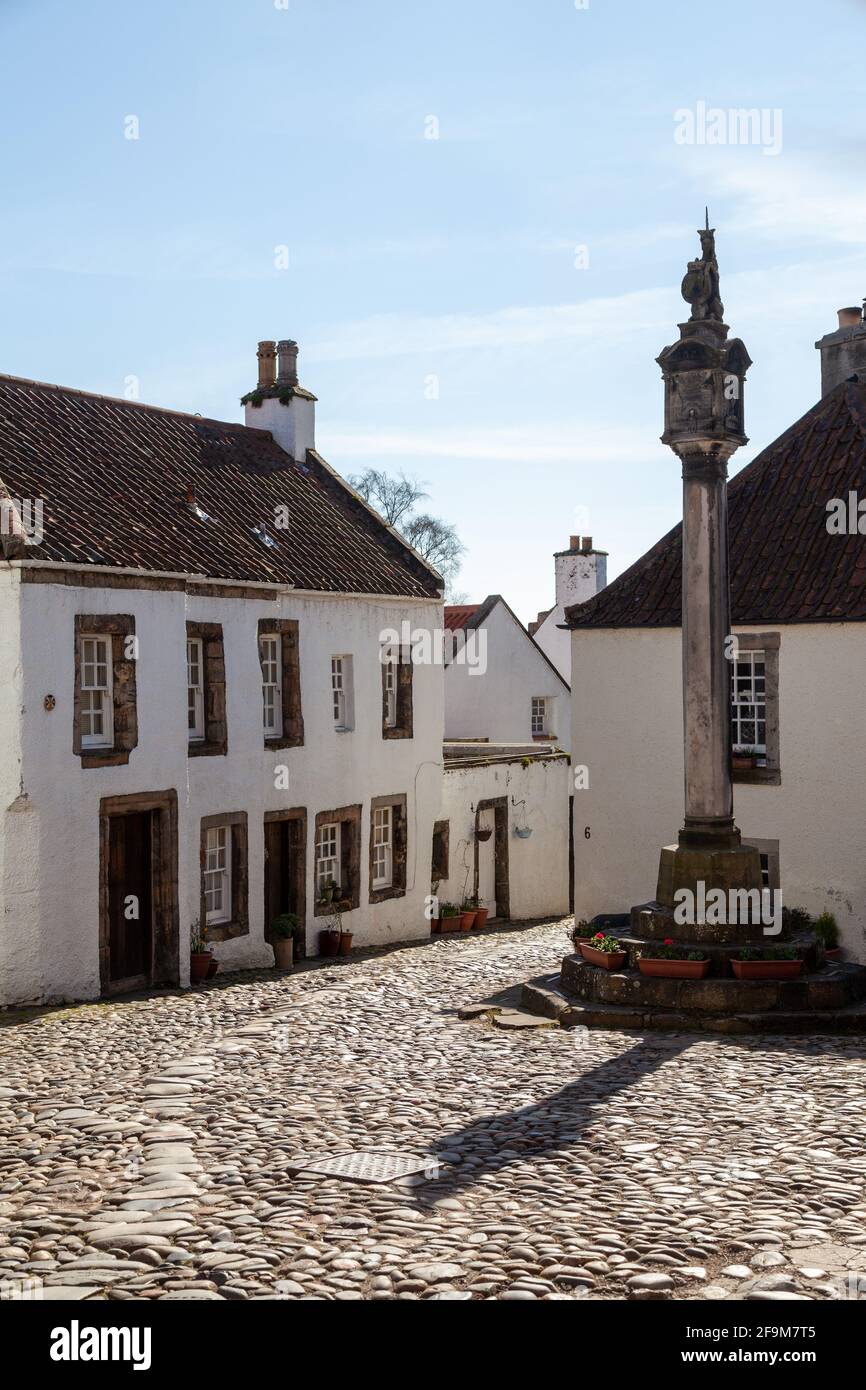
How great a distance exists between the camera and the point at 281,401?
86.8 ft

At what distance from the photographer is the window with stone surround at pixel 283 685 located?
2198 cm

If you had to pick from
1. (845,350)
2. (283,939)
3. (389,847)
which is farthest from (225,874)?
(845,350)

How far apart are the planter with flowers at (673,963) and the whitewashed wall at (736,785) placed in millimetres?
4916

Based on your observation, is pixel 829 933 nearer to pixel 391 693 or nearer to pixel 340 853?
pixel 340 853

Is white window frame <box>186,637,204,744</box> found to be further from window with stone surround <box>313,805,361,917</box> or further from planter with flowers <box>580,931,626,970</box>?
planter with flowers <box>580,931,626,970</box>

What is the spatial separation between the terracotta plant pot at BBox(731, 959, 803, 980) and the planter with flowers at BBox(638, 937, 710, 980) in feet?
1.11

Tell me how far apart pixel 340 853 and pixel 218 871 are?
3503 mm

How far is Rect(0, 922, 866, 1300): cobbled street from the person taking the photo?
23.0ft

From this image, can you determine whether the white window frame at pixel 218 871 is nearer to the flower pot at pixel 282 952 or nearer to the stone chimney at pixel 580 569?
the flower pot at pixel 282 952

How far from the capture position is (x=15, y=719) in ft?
53.5

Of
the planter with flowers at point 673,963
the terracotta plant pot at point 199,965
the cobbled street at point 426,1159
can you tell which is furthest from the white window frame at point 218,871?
the planter with flowers at point 673,963

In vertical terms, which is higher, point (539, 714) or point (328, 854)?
point (539, 714)

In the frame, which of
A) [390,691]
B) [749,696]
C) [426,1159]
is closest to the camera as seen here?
[426,1159]
